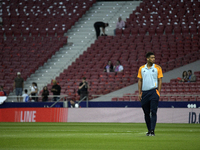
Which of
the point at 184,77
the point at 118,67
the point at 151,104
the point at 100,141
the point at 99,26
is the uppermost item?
the point at 99,26

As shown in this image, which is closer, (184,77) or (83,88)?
(83,88)

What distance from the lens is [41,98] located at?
23641 mm

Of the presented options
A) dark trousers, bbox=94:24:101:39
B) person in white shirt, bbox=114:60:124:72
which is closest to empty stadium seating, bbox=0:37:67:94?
dark trousers, bbox=94:24:101:39

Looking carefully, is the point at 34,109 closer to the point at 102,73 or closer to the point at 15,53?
the point at 102,73

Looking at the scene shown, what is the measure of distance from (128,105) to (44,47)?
527 inches

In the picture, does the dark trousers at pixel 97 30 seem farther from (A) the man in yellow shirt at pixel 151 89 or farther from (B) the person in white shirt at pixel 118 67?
(A) the man in yellow shirt at pixel 151 89

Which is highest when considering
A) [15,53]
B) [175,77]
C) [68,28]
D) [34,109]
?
[68,28]

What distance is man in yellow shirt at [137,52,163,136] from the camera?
30.8 ft

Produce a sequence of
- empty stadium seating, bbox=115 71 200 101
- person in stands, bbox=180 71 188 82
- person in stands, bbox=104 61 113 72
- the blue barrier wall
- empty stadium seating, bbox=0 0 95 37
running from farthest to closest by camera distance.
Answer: empty stadium seating, bbox=0 0 95 37 < person in stands, bbox=104 61 113 72 < person in stands, bbox=180 71 188 82 < empty stadium seating, bbox=115 71 200 101 < the blue barrier wall

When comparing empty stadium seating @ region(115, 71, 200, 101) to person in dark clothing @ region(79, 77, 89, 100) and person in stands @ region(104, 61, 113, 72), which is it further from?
person in stands @ region(104, 61, 113, 72)

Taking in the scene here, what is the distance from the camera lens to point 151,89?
9445 mm

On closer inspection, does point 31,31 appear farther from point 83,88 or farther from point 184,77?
point 184,77

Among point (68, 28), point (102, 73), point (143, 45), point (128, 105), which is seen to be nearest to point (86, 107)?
point (128, 105)

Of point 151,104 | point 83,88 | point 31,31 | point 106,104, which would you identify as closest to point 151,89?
point 151,104
